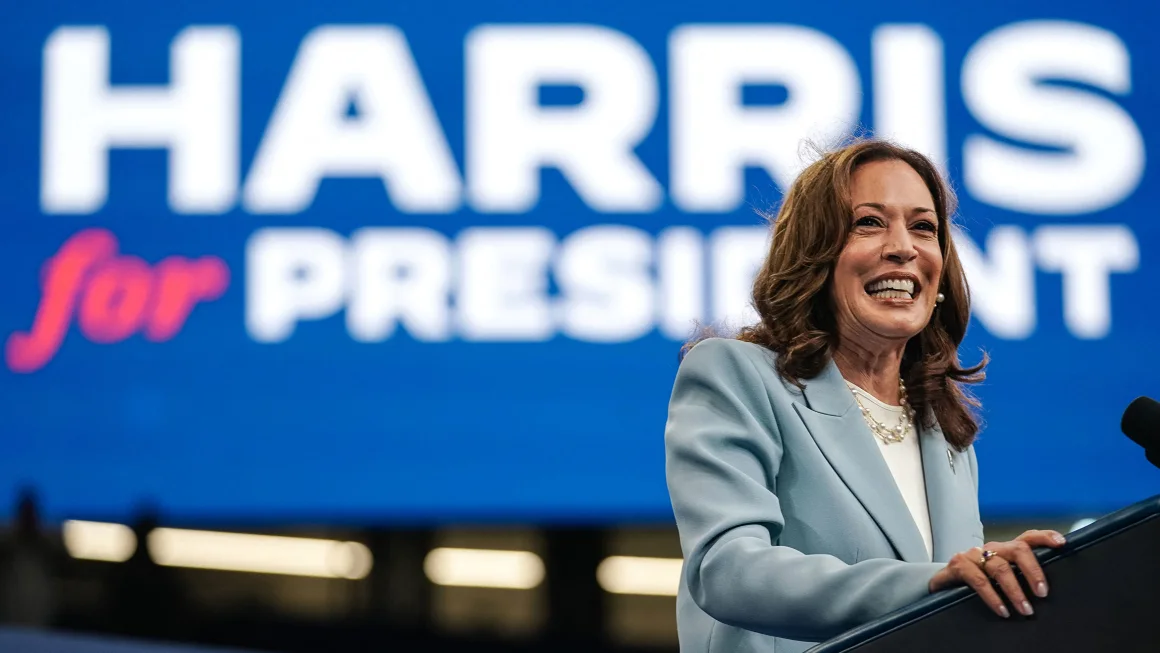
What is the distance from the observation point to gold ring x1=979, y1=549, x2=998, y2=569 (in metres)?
0.90

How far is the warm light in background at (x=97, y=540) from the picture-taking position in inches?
309

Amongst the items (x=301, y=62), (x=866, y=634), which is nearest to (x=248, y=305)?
(x=301, y=62)

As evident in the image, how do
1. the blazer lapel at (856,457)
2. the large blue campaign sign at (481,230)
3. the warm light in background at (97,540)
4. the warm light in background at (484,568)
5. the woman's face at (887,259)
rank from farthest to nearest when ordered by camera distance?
1. the warm light in background at (97,540)
2. the warm light in background at (484,568)
3. the large blue campaign sign at (481,230)
4. the woman's face at (887,259)
5. the blazer lapel at (856,457)

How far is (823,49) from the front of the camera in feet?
13.0

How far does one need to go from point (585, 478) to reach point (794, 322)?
2532 millimetres

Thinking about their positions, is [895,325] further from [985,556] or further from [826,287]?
[985,556]

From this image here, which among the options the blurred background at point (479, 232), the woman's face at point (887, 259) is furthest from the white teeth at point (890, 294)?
the blurred background at point (479, 232)

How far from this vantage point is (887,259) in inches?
52.9

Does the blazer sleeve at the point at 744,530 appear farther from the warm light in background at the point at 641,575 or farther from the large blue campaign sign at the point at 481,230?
the warm light in background at the point at 641,575

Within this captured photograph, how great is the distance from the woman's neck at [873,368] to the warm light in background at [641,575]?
5.19 meters

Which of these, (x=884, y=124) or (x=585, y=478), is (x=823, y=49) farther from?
(x=585, y=478)

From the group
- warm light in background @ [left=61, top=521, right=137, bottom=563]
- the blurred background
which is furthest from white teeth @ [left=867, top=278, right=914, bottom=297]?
warm light in background @ [left=61, top=521, right=137, bottom=563]

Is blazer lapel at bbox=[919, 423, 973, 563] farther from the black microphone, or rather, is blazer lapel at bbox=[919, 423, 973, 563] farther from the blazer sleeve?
the black microphone

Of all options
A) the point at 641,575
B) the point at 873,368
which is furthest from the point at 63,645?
the point at 641,575
